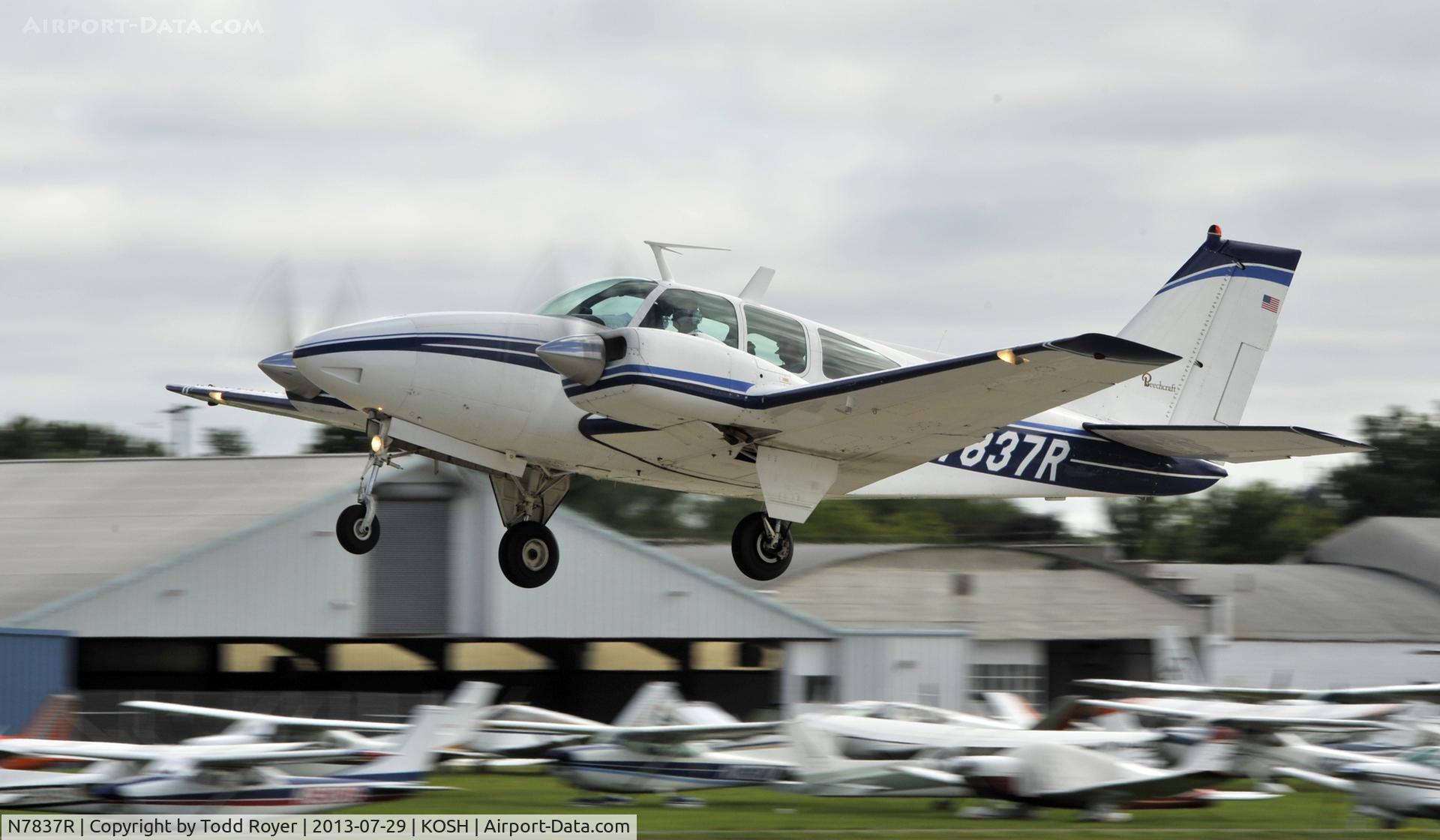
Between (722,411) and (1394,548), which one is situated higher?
(722,411)

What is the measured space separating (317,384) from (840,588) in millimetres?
18260

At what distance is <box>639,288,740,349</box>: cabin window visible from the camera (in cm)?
1441

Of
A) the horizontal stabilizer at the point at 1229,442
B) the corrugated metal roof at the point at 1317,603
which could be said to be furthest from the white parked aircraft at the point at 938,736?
the corrugated metal roof at the point at 1317,603

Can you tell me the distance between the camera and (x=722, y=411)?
47.8 ft

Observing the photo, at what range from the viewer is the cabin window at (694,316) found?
47.3 ft

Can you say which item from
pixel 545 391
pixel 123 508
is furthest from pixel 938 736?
pixel 123 508

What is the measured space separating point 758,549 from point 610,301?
11.0 feet

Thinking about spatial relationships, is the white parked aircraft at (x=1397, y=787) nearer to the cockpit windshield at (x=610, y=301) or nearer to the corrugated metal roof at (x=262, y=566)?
the corrugated metal roof at (x=262, y=566)

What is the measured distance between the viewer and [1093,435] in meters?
17.3

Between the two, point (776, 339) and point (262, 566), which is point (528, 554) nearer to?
point (776, 339)

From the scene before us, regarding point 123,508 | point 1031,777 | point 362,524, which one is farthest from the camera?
point 123,508

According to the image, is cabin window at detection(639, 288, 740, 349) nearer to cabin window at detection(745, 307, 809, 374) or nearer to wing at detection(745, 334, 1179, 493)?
cabin window at detection(745, 307, 809, 374)

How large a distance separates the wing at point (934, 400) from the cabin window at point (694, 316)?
72 cm

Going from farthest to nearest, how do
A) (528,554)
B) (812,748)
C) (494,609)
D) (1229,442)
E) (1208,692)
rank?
(494,609) < (1208,692) < (812,748) < (528,554) < (1229,442)
